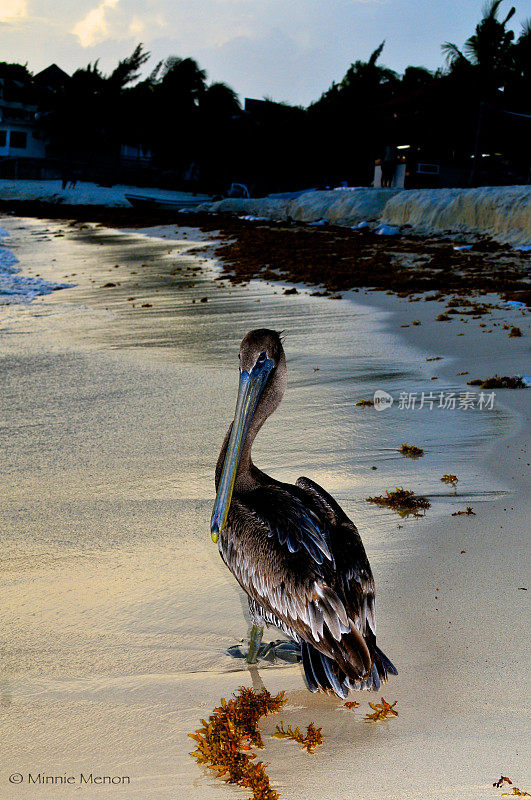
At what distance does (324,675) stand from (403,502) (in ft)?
5.59

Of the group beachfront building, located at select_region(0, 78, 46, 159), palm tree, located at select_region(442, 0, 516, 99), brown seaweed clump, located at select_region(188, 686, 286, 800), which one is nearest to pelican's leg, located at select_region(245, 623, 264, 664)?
brown seaweed clump, located at select_region(188, 686, 286, 800)

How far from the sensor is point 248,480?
2.69 meters

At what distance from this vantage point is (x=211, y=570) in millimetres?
3188

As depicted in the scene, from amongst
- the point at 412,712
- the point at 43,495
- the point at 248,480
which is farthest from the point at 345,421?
the point at 412,712

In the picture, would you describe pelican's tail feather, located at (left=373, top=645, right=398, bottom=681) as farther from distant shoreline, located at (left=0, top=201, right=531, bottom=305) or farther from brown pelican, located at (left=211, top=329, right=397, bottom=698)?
distant shoreline, located at (left=0, top=201, right=531, bottom=305)

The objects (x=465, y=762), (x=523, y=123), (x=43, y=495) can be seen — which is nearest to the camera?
(x=465, y=762)

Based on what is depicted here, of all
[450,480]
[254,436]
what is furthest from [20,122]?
[254,436]

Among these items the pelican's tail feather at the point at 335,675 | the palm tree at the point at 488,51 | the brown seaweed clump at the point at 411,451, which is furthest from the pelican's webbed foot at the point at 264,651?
the palm tree at the point at 488,51

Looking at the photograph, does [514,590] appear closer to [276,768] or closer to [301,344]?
[276,768]

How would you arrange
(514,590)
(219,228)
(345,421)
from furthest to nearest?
(219,228) → (345,421) → (514,590)

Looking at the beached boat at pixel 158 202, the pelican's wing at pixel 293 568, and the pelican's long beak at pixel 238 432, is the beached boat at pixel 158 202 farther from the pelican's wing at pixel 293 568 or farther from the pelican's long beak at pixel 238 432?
the pelican's wing at pixel 293 568

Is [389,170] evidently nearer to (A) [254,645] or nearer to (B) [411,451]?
(B) [411,451]

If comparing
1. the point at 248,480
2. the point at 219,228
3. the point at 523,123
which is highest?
the point at 523,123

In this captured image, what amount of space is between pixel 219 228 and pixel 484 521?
73.2 ft
